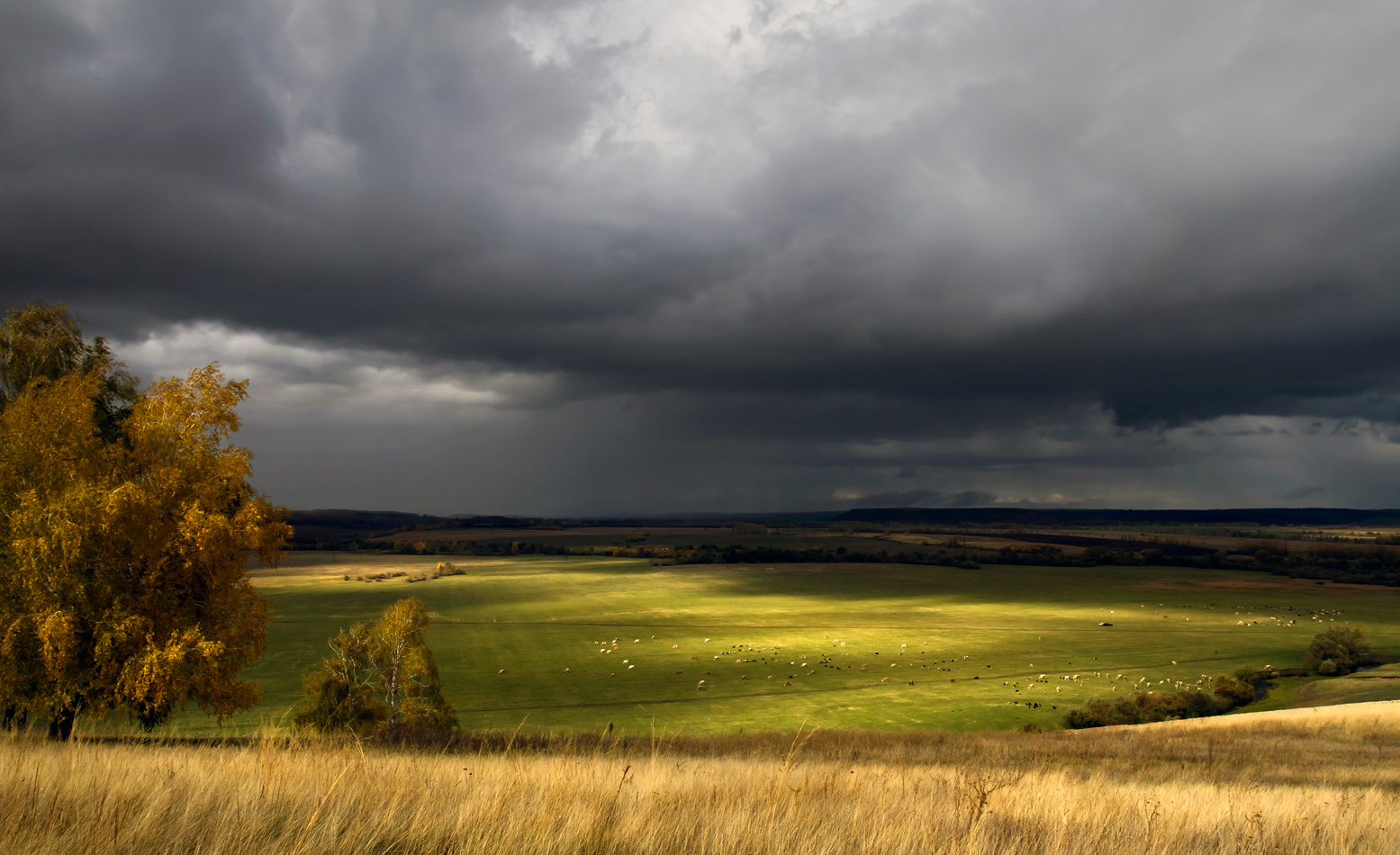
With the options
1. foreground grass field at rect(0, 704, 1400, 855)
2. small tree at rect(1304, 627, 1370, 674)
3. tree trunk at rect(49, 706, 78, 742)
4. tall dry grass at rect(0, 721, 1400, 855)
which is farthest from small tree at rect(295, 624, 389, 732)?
small tree at rect(1304, 627, 1370, 674)

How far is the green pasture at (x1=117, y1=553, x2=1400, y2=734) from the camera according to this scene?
199ft

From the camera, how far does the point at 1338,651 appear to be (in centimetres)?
7462

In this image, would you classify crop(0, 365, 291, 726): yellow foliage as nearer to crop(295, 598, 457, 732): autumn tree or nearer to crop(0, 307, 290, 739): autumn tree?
crop(0, 307, 290, 739): autumn tree

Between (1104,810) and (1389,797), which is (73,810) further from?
(1389,797)

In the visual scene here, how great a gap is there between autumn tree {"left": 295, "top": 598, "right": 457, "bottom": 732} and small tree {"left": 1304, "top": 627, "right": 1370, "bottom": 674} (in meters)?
84.1

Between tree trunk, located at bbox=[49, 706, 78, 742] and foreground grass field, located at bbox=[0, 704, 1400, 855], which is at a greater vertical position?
foreground grass field, located at bbox=[0, 704, 1400, 855]

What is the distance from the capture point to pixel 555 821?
5199mm

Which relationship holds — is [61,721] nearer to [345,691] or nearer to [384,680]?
[345,691]

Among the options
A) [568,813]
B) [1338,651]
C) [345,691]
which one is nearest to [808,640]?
[1338,651]

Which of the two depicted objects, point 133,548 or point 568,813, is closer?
point 568,813

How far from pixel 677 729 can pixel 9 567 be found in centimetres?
4156

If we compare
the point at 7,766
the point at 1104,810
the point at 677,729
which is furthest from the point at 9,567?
the point at 677,729

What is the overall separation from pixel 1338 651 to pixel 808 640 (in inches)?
2226

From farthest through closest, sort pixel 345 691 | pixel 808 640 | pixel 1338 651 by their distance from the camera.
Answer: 1. pixel 808 640
2. pixel 1338 651
3. pixel 345 691
